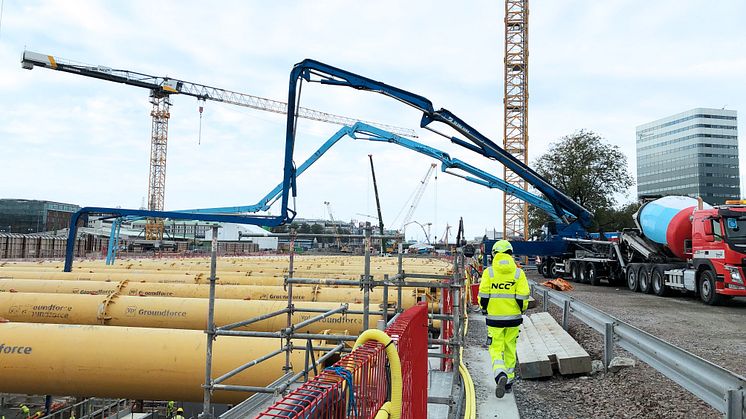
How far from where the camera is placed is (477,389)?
240 inches

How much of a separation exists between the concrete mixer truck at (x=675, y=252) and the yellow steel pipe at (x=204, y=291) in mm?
8873

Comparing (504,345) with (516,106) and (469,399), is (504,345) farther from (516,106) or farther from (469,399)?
(516,106)

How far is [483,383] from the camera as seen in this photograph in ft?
20.9

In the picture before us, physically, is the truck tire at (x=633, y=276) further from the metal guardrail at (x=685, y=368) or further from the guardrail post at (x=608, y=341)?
the guardrail post at (x=608, y=341)

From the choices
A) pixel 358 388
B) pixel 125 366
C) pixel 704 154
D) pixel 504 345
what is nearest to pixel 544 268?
pixel 504 345

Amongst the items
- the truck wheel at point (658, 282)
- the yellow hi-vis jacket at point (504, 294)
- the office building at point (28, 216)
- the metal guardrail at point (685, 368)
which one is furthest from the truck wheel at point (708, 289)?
the office building at point (28, 216)

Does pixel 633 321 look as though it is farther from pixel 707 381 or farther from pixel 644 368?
pixel 707 381

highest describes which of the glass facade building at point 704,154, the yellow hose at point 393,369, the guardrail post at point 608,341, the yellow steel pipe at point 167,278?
the glass facade building at point 704,154

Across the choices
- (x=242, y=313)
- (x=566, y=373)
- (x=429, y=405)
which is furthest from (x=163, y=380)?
(x=566, y=373)

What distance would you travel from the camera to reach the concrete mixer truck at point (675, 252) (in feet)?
42.3

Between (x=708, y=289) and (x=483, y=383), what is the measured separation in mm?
11021

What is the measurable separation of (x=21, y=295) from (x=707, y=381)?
10172mm

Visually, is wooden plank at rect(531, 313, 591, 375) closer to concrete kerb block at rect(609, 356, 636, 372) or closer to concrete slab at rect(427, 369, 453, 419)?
concrete kerb block at rect(609, 356, 636, 372)

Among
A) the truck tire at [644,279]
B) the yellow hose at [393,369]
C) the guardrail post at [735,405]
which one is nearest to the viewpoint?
the yellow hose at [393,369]
